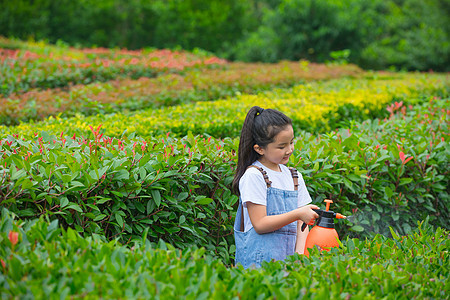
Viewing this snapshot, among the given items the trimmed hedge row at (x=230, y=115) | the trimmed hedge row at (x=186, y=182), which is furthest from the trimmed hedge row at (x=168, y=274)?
the trimmed hedge row at (x=230, y=115)

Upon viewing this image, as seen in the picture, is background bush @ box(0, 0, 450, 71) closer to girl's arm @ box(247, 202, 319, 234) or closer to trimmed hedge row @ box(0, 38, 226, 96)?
trimmed hedge row @ box(0, 38, 226, 96)

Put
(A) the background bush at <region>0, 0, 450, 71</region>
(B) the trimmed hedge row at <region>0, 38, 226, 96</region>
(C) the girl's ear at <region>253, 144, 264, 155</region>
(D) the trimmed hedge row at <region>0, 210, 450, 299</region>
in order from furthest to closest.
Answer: (A) the background bush at <region>0, 0, 450, 71</region>, (B) the trimmed hedge row at <region>0, 38, 226, 96</region>, (C) the girl's ear at <region>253, 144, 264, 155</region>, (D) the trimmed hedge row at <region>0, 210, 450, 299</region>

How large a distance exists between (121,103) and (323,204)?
3.79 metres

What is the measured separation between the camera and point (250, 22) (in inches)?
1056

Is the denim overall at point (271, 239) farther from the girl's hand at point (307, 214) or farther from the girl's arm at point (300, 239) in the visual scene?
the girl's hand at point (307, 214)

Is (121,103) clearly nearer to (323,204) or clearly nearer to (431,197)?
(323,204)

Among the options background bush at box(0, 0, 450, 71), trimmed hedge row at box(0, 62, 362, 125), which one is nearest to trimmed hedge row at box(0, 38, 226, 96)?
trimmed hedge row at box(0, 62, 362, 125)

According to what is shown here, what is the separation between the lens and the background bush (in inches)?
784

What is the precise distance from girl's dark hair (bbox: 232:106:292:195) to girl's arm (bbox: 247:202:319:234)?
10.1 inches

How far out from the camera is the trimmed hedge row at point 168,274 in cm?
157

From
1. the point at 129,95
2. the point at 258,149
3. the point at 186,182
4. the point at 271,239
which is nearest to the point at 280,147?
the point at 258,149

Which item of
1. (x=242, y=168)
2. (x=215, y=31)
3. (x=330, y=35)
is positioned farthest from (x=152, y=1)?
(x=242, y=168)

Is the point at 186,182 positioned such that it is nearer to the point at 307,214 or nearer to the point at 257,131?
the point at 257,131

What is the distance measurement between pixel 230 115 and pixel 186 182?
251cm
